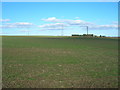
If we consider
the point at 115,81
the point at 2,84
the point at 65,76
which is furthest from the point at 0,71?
the point at 115,81

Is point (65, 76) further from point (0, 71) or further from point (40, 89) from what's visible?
point (0, 71)

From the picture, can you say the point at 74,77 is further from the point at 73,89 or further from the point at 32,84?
the point at 32,84

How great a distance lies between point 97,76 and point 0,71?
5.89 meters

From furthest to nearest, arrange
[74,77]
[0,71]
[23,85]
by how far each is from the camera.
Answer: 1. [0,71]
2. [74,77]
3. [23,85]

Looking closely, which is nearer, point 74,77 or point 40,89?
point 40,89

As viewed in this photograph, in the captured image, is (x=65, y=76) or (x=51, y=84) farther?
(x=65, y=76)

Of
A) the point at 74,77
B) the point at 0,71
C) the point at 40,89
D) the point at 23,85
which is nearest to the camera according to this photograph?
the point at 40,89

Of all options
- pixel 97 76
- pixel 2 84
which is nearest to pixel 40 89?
pixel 2 84

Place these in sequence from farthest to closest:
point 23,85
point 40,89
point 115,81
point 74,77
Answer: point 74,77, point 115,81, point 23,85, point 40,89

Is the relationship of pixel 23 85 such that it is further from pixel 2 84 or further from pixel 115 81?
pixel 115 81

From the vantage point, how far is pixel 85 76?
29.8ft

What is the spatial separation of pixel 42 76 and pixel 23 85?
1679 mm

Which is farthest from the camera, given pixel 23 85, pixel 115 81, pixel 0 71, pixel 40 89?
pixel 0 71

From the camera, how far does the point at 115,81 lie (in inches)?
326
